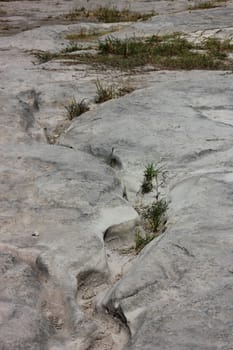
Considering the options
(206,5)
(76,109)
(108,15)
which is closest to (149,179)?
(76,109)

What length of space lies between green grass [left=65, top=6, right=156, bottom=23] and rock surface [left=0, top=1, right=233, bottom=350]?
421 inches

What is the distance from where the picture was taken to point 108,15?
20.5m

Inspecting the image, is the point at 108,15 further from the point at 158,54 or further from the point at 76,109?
the point at 76,109

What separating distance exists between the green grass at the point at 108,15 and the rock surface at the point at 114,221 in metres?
10.7

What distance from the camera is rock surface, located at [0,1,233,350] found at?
12.5 feet

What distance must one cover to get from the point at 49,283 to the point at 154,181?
85.1 inches

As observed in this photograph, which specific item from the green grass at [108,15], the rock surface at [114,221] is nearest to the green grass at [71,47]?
the rock surface at [114,221]

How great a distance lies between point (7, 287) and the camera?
4172mm

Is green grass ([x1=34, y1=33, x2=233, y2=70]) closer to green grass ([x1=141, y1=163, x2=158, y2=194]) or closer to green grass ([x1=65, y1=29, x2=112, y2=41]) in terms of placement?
green grass ([x1=65, y1=29, x2=112, y2=41])

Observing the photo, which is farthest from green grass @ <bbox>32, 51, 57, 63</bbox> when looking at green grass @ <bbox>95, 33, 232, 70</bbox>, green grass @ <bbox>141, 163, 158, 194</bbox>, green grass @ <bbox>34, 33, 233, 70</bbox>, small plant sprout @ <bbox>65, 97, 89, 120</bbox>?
green grass @ <bbox>141, 163, 158, 194</bbox>

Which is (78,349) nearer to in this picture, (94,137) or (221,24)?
(94,137)

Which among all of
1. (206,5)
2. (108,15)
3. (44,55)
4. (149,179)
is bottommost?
(108,15)

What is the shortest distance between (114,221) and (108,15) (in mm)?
16548

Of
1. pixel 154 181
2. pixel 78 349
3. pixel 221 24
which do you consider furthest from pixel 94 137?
pixel 221 24
